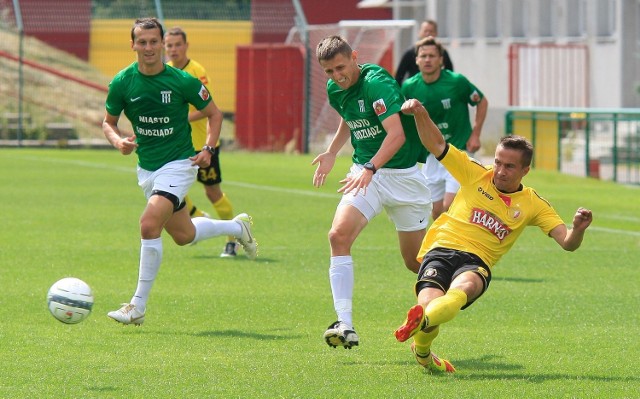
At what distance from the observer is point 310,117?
3512 centimetres

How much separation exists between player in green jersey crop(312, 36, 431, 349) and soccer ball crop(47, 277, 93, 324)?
64.7 inches

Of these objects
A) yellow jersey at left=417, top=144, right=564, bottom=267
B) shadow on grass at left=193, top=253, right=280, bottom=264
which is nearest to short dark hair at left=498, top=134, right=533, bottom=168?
yellow jersey at left=417, top=144, right=564, bottom=267

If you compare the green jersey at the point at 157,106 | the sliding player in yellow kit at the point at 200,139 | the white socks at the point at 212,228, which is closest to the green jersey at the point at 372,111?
the green jersey at the point at 157,106

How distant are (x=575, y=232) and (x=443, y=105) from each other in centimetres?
568

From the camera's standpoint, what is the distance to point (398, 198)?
30.0 ft

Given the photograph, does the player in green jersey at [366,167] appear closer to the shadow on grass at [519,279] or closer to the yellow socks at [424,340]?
the yellow socks at [424,340]

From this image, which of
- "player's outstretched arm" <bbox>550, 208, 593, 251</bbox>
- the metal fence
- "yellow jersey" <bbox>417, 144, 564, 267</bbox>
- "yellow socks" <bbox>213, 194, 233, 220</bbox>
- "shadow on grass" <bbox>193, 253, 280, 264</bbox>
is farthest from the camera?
the metal fence

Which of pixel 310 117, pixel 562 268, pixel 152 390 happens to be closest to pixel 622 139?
pixel 310 117

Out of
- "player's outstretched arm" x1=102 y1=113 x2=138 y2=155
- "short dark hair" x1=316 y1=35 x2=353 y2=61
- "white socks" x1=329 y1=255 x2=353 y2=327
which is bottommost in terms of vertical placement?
"white socks" x1=329 y1=255 x2=353 y2=327

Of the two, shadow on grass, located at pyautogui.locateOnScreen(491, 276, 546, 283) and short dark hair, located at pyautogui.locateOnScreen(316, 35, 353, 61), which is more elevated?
short dark hair, located at pyautogui.locateOnScreen(316, 35, 353, 61)

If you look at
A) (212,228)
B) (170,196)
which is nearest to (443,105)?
(212,228)

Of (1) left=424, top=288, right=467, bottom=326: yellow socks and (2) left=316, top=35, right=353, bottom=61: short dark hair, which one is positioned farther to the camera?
(2) left=316, top=35, right=353, bottom=61: short dark hair

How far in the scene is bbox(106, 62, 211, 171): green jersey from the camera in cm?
1013

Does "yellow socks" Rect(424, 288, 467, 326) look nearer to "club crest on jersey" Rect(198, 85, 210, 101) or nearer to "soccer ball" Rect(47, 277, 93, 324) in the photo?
"soccer ball" Rect(47, 277, 93, 324)
